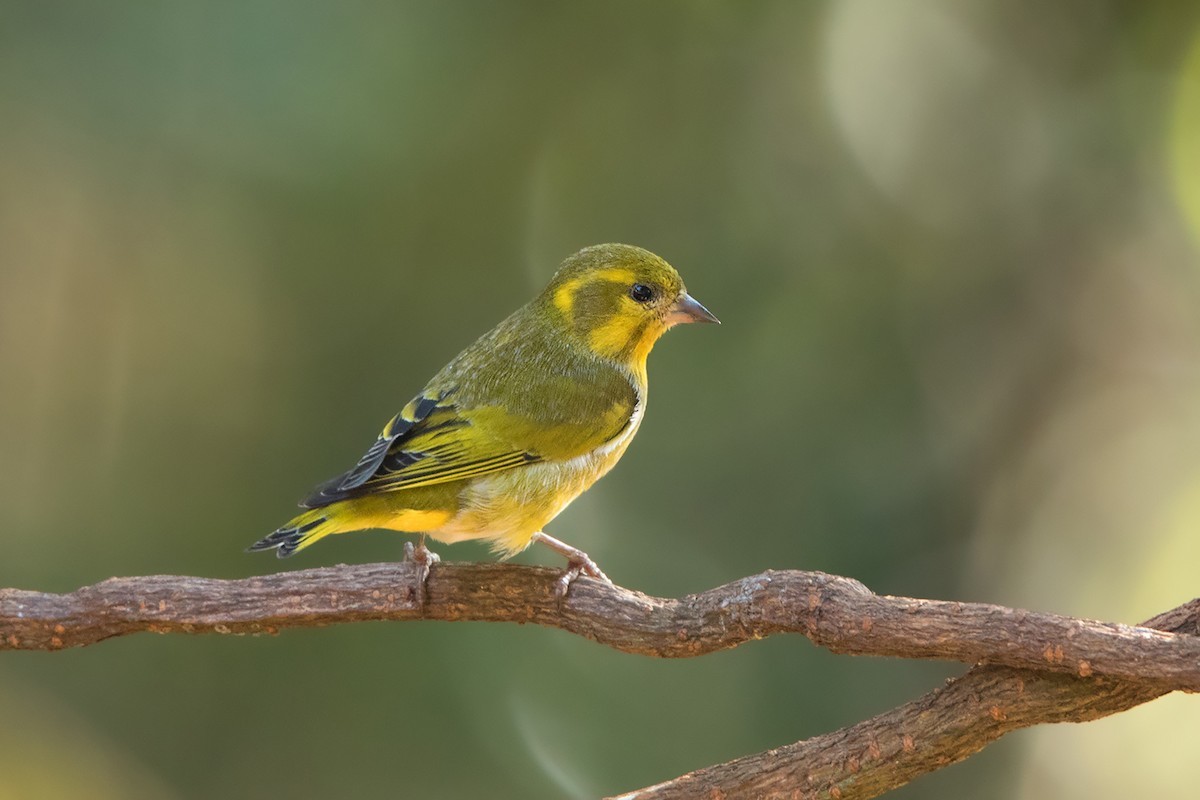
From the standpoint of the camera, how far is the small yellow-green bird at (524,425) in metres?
3.40

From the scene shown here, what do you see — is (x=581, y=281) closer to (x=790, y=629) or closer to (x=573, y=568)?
(x=573, y=568)

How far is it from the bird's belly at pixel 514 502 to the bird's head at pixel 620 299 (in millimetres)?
467

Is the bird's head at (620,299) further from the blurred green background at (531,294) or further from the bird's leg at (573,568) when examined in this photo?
the blurred green background at (531,294)

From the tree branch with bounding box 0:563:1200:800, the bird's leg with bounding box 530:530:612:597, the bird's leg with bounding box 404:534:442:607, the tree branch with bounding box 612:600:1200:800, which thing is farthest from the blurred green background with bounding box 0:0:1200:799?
the tree branch with bounding box 612:600:1200:800

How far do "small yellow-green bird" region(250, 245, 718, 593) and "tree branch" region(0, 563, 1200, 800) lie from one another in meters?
0.13

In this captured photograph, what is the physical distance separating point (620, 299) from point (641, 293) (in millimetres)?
71

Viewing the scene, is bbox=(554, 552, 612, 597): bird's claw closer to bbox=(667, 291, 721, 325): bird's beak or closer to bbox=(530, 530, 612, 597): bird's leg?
bbox=(530, 530, 612, 597): bird's leg

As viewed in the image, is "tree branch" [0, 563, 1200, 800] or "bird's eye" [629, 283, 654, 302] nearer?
"tree branch" [0, 563, 1200, 800]

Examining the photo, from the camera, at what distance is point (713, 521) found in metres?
5.50

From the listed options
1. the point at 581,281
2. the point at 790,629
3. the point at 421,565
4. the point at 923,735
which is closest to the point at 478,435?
the point at 421,565

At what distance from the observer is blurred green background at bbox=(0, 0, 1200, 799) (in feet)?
17.1

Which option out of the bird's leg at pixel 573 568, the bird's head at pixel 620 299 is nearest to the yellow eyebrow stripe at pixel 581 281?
the bird's head at pixel 620 299

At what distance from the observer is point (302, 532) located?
3.27 meters

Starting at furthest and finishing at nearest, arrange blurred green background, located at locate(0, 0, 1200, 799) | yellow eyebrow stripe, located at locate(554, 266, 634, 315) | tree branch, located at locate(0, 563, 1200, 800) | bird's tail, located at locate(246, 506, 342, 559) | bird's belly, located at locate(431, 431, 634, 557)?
blurred green background, located at locate(0, 0, 1200, 799) → yellow eyebrow stripe, located at locate(554, 266, 634, 315) → bird's belly, located at locate(431, 431, 634, 557) → bird's tail, located at locate(246, 506, 342, 559) → tree branch, located at locate(0, 563, 1200, 800)
